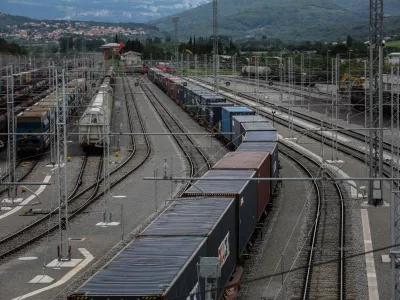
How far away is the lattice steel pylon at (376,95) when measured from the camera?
27734 mm

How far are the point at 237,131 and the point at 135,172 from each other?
6.00m

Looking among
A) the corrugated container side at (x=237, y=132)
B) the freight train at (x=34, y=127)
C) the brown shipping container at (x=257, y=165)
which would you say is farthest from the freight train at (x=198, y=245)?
the freight train at (x=34, y=127)

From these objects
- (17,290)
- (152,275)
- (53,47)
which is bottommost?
(17,290)

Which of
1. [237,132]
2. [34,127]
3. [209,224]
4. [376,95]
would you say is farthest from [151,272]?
[34,127]

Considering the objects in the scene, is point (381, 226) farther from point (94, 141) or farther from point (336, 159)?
point (94, 141)

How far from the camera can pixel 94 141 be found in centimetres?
4284

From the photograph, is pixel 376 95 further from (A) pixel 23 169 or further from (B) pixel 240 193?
(A) pixel 23 169

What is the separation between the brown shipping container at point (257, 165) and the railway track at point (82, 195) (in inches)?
229

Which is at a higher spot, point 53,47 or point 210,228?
point 53,47

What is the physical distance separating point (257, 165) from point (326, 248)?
→ 3.38 meters

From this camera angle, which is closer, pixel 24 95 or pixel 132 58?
pixel 24 95

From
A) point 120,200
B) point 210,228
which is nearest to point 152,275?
point 210,228

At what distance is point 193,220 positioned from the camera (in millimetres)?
16453

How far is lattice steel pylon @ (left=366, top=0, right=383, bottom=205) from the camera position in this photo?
91.0 ft
